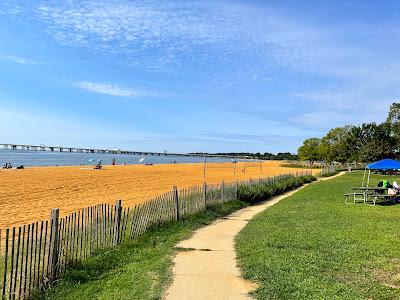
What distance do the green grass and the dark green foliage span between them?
10359 mm

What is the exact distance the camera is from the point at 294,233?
11.9 m

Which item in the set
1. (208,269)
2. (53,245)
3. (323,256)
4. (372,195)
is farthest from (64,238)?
(372,195)

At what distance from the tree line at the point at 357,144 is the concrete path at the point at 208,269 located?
56263 millimetres

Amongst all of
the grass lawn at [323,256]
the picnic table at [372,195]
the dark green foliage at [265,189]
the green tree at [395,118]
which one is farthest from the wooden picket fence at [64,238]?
the green tree at [395,118]

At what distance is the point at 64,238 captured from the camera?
833cm

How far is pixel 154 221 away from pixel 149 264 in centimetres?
384

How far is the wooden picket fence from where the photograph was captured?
694 centimetres

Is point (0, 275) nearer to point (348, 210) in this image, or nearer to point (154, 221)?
point (154, 221)

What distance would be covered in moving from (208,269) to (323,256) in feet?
7.95

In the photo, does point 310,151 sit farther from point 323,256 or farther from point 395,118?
point 323,256

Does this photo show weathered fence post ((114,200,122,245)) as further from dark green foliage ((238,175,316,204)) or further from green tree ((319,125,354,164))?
green tree ((319,125,354,164))

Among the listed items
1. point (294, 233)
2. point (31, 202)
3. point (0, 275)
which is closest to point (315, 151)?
point (31, 202)

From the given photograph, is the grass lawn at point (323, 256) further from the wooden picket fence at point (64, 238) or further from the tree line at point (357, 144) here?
the tree line at point (357, 144)

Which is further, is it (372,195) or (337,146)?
(337,146)
